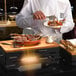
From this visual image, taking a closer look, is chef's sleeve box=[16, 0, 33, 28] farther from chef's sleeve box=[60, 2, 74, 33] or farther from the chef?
chef's sleeve box=[60, 2, 74, 33]

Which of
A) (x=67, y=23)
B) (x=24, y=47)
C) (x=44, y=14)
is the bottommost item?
(x=24, y=47)

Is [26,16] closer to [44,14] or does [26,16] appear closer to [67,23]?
[44,14]

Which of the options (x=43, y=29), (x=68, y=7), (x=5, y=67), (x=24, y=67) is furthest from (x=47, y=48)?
(x=68, y=7)

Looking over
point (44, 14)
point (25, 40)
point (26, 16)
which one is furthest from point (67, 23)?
point (25, 40)

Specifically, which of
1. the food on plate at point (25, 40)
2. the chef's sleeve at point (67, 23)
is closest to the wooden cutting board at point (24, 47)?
the food on plate at point (25, 40)

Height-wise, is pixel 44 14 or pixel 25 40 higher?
pixel 44 14

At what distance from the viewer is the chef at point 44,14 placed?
229 cm

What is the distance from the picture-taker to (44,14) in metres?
2.28

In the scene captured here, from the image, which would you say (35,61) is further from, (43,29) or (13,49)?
(43,29)

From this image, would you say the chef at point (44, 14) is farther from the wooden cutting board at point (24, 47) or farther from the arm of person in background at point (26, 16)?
the wooden cutting board at point (24, 47)

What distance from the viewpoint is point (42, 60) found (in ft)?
5.37

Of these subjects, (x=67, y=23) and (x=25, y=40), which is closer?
(x=25, y=40)

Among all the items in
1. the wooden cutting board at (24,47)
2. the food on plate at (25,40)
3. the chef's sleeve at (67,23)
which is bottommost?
the wooden cutting board at (24,47)

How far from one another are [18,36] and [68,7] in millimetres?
817
